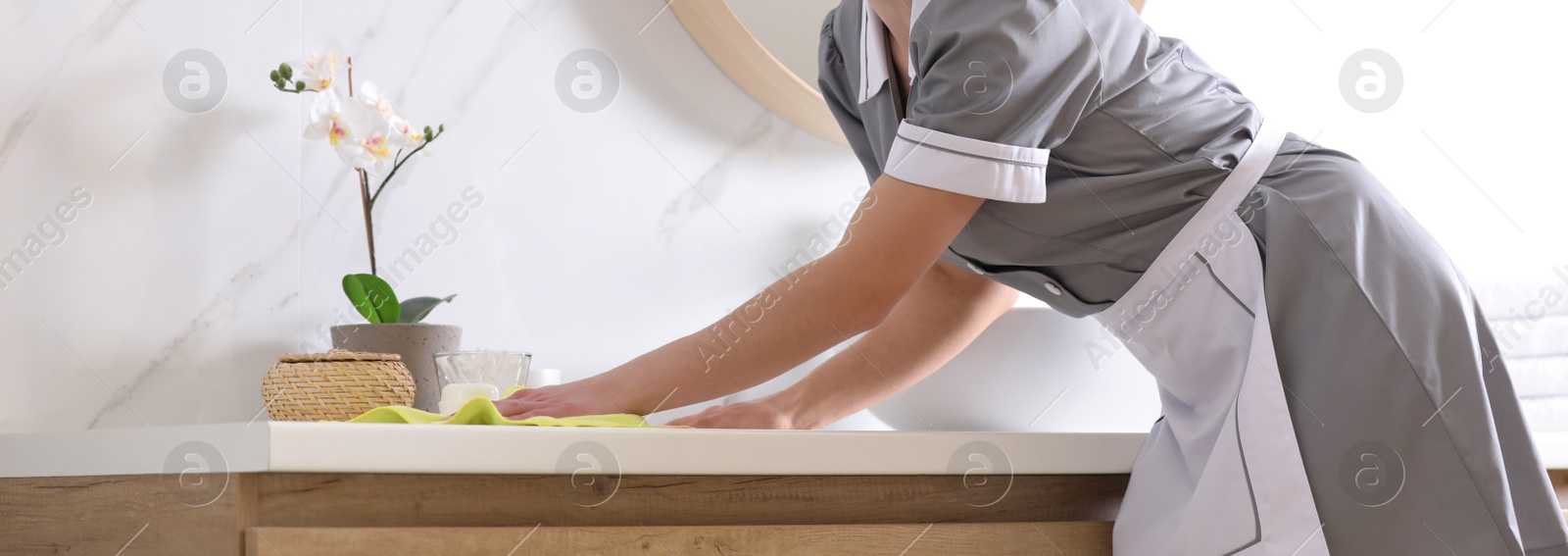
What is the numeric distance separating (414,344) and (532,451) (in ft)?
1.40

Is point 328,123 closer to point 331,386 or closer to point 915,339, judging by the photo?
point 331,386

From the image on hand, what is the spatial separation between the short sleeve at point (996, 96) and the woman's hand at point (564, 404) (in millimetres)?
251

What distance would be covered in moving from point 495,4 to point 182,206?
0.37 metres

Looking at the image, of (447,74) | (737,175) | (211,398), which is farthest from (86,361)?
(737,175)

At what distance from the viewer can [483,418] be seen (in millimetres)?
669

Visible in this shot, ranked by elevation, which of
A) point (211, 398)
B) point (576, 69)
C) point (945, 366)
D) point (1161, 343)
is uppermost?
point (576, 69)

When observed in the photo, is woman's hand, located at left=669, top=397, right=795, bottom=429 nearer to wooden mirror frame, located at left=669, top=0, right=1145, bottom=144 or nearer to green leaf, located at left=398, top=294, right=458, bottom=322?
green leaf, located at left=398, top=294, right=458, bottom=322

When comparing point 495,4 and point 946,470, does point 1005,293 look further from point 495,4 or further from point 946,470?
point 495,4

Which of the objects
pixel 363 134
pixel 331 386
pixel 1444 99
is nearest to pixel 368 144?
pixel 363 134

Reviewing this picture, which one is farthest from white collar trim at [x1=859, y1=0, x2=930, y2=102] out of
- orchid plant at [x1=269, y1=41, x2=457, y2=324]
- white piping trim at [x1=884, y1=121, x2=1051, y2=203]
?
orchid plant at [x1=269, y1=41, x2=457, y2=324]

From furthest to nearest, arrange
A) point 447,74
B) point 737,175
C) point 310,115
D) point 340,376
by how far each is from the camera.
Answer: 1. point 737,175
2. point 447,74
3. point 310,115
4. point 340,376

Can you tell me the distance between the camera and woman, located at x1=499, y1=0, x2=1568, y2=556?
0.71 metres

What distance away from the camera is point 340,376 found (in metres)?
0.91

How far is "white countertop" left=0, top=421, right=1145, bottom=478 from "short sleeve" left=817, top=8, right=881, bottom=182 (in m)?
0.37
